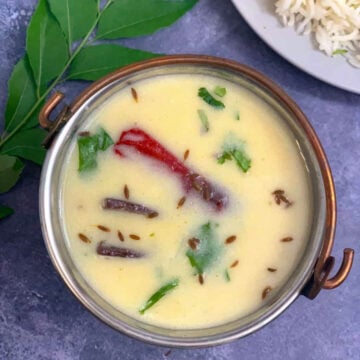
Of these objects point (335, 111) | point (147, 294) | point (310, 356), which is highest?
point (335, 111)

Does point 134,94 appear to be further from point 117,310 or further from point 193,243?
point 117,310

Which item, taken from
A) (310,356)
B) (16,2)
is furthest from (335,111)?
(16,2)

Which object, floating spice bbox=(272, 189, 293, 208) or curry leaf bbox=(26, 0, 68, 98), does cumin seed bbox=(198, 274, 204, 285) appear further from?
curry leaf bbox=(26, 0, 68, 98)

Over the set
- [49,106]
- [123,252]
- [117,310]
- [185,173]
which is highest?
[49,106]

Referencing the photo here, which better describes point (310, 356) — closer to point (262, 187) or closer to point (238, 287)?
point (238, 287)

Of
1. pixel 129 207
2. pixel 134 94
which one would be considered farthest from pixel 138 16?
pixel 129 207

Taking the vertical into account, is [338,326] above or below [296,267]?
below

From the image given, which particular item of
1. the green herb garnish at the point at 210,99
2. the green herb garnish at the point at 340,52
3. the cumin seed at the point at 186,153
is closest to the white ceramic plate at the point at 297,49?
the green herb garnish at the point at 340,52

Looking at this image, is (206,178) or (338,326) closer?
(206,178)

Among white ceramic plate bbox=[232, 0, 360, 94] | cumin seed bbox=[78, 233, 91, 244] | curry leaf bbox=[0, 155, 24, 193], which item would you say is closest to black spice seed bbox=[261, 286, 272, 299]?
cumin seed bbox=[78, 233, 91, 244]
